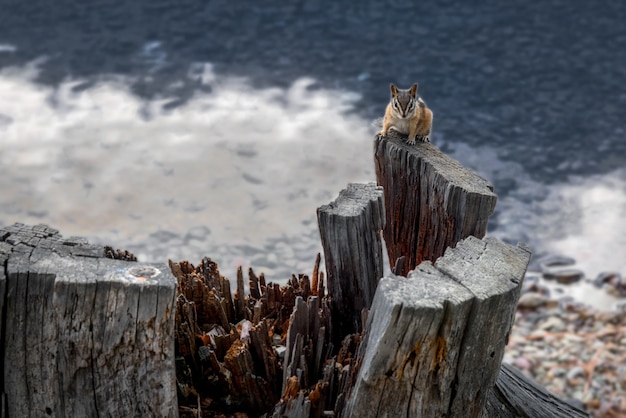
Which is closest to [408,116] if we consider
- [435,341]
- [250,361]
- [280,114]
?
[250,361]

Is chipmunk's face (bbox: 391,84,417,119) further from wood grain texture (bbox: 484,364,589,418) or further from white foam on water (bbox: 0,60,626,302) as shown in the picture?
white foam on water (bbox: 0,60,626,302)

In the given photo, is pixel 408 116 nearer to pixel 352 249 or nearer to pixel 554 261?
pixel 352 249

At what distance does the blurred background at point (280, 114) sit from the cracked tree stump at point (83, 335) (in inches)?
125

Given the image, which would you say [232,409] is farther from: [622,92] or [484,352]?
[622,92]

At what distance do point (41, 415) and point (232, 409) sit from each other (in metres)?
0.45

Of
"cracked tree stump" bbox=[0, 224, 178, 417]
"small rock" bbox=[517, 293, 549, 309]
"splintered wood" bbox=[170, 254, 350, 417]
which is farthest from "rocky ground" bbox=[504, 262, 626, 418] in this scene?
"cracked tree stump" bbox=[0, 224, 178, 417]

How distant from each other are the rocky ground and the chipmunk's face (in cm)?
200

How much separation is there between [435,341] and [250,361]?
49cm

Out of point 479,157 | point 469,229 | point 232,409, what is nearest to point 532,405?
point 469,229

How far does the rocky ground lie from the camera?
4.16 m

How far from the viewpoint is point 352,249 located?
1.90 meters

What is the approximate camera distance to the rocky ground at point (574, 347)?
4.16 metres

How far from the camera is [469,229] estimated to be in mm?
Result: 1972

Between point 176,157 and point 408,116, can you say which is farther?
point 176,157
